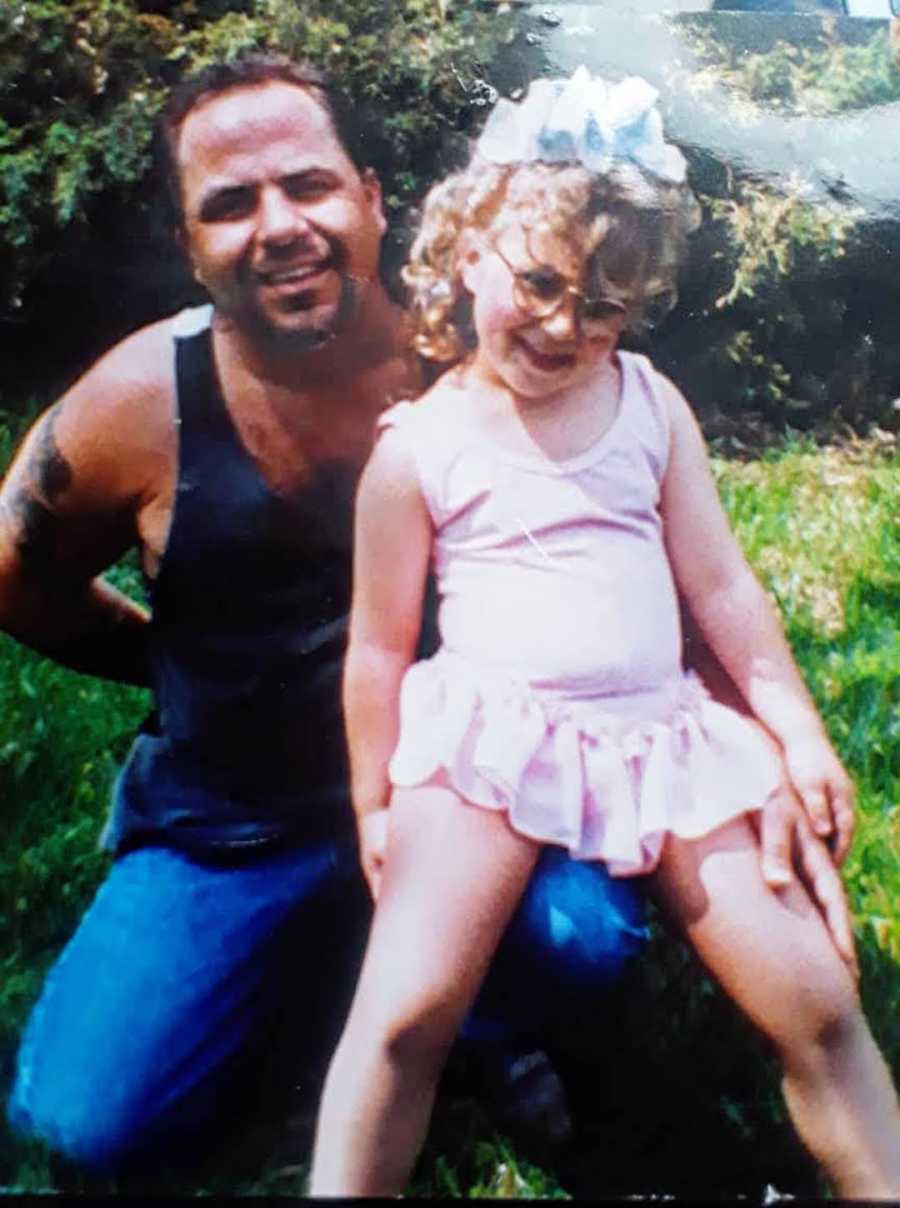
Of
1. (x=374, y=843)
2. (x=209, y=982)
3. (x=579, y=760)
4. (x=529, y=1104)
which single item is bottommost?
(x=529, y=1104)

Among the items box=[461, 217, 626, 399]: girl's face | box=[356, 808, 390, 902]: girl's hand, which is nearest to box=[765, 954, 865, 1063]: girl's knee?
box=[356, 808, 390, 902]: girl's hand

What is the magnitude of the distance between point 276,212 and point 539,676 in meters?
0.50

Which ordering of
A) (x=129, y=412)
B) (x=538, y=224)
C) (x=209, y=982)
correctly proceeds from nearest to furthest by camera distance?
1. (x=538, y=224)
2. (x=129, y=412)
3. (x=209, y=982)

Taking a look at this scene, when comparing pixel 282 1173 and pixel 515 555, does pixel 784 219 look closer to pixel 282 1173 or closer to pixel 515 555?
pixel 515 555

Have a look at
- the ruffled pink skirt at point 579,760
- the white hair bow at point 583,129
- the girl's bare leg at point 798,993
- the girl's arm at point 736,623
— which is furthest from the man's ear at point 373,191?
the girl's bare leg at point 798,993

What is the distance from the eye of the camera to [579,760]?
1491mm

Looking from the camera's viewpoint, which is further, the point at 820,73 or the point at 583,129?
the point at 820,73

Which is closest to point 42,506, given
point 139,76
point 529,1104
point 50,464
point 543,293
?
point 50,464

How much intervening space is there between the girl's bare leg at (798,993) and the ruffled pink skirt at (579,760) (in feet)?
0.12

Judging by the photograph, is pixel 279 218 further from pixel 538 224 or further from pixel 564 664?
pixel 564 664

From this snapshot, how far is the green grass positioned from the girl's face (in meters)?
0.22

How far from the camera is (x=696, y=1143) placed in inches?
65.6

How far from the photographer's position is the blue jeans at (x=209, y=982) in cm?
160

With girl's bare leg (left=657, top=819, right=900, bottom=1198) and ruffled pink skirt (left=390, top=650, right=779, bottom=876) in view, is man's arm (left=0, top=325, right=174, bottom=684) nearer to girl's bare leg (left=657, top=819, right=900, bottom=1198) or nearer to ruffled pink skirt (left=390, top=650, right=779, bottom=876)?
ruffled pink skirt (left=390, top=650, right=779, bottom=876)
